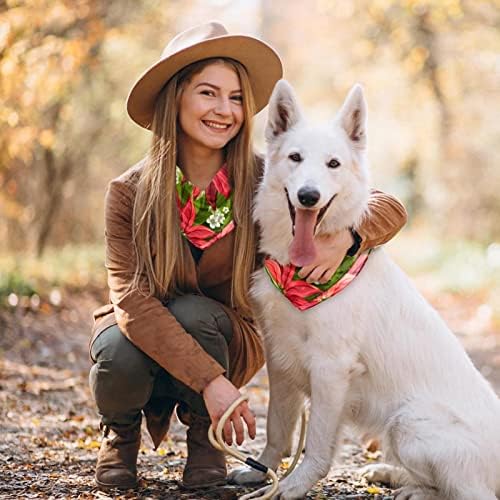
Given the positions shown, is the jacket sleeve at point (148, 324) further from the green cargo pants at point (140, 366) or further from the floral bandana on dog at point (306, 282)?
the floral bandana on dog at point (306, 282)

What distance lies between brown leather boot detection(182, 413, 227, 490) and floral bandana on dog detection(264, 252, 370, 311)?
679 millimetres

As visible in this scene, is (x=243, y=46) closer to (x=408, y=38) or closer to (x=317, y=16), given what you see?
(x=408, y=38)

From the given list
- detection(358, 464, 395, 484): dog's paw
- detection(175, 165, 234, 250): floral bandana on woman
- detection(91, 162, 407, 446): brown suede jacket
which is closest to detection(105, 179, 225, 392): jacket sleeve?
detection(91, 162, 407, 446): brown suede jacket

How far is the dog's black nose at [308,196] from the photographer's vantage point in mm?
2848

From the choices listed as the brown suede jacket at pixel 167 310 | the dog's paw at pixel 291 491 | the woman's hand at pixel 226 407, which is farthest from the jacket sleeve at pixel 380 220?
the dog's paw at pixel 291 491

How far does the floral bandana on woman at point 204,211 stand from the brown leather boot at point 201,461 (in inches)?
30.7

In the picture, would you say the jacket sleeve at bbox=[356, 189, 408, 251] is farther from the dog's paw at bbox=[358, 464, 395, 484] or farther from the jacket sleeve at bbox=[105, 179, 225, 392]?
the dog's paw at bbox=[358, 464, 395, 484]

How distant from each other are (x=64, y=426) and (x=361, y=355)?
6.77ft

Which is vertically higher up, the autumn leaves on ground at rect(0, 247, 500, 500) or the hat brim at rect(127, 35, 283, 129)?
the hat brim at rect(127, 35, 283, 129)

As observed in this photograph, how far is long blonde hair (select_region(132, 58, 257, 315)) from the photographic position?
313 cm

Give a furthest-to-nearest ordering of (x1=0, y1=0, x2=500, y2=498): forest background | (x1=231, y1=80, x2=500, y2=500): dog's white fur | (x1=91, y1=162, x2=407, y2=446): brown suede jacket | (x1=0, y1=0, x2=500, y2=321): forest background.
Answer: (x1=0, y1=0, x2=500, y2=321): forest background → (x1=0, y1=0, x2=500, y2=498): forest background → (x1=91, y1=162, x2=407, y2=446): brown suede jacket → (x1=231, y1=80, x2=500, y2=500): dog's white fur

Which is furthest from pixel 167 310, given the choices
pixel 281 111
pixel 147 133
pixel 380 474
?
pixel 147 133

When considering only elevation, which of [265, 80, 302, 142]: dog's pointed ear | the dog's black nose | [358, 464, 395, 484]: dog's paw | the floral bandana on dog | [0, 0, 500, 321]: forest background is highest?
[0, 0, 500, 321]: forest background

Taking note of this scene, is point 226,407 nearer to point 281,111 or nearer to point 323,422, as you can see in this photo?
point 323,422
